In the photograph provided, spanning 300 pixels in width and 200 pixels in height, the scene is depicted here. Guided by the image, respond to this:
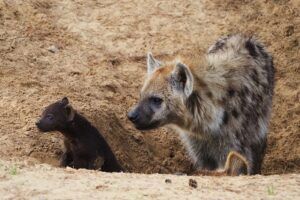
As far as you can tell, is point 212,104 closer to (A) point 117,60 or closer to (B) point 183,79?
(B) point 183,79

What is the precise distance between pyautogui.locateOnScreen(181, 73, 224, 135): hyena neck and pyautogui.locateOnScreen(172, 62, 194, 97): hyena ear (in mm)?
93

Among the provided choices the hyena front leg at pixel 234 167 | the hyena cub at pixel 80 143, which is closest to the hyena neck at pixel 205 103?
the hyena front leg at pixel 234 167

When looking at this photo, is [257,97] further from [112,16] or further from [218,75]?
[112,16]

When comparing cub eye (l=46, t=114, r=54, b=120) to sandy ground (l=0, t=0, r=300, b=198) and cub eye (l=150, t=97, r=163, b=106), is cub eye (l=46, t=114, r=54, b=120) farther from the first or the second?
cub eye (l=150, t=97, r=163, b=106)

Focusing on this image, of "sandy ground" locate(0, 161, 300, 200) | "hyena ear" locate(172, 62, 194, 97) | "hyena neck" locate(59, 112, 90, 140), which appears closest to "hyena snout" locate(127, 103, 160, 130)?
"hyena ear" locate(172, 62, 194, 97)

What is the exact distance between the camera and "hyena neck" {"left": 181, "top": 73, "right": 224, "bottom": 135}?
295 inches

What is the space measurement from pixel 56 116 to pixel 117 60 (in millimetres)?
2146

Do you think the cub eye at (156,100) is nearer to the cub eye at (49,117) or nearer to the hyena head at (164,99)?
the hyena head at (164,99)

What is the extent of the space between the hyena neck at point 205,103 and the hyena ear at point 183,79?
9 centimetres

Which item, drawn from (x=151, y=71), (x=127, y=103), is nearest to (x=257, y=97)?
(x=151, y=71)

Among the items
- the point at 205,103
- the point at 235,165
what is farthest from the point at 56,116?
the point at 235,165

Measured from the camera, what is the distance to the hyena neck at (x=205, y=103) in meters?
7.50

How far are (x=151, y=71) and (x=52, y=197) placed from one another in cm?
279

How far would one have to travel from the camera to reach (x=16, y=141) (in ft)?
25.2
